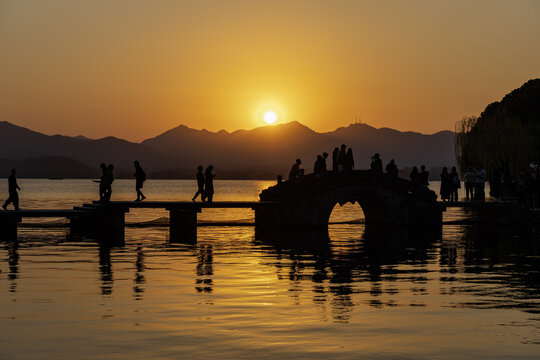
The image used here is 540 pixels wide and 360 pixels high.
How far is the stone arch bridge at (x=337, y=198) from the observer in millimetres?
46094

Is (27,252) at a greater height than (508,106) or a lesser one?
lesser

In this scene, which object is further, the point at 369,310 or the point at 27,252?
the point at 27,252

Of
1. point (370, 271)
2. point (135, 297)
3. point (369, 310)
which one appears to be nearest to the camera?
point (369, 310)

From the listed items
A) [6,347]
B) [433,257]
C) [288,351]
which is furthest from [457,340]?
[433,257]

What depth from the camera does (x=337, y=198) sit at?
46438 mm

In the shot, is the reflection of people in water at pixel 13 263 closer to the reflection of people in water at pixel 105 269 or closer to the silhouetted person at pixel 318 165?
the reflection of people in water at pixel 105 269

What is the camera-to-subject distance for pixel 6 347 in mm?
14641

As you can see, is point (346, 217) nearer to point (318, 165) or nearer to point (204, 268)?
point (318, 165)

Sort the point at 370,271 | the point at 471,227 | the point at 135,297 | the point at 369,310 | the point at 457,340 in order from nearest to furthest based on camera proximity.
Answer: the point at 457,340
the point at 369,310
the point at 135,297
the point at 370,271
the point at 471,227

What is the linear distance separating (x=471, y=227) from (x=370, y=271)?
88.3 ft

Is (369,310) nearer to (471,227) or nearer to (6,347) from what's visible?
(6,347)

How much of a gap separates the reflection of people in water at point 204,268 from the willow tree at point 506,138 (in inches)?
1500

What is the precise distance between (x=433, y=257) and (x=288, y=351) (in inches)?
719

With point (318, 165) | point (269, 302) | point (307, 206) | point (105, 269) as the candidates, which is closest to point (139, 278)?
point (105, 269)
